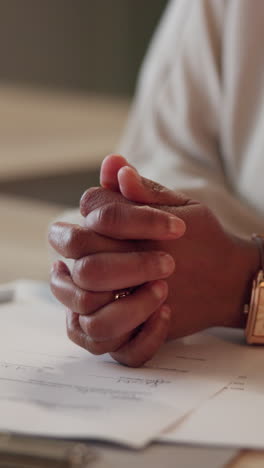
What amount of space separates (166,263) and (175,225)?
3 cm

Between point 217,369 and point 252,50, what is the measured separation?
0.54 metres

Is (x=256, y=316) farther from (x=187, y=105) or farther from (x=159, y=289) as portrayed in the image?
(x=187, y=105)

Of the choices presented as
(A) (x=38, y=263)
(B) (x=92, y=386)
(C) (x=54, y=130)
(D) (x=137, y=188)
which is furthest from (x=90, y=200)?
(C) (x=54, y=130)

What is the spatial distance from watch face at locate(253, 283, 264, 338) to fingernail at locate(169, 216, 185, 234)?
111 millimetres

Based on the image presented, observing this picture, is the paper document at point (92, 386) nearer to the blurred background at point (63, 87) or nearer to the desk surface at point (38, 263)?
the desk surface at point (38, 263)

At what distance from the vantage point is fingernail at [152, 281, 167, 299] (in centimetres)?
55

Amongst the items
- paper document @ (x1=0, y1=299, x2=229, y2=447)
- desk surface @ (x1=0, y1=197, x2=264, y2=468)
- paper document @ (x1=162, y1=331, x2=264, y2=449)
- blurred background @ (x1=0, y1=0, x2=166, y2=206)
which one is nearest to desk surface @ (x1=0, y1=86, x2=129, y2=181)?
blurred background @ (x1=0, y1=0, x2=166, y2=206)

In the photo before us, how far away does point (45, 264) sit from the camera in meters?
0.97

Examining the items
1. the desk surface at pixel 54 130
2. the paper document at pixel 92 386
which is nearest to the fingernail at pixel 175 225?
the paper document at pixel 92 386

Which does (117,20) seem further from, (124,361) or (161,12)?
(124,361)

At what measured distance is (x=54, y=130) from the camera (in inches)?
82.9

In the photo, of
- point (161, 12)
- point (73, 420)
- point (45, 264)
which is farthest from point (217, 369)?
point (161, 12)

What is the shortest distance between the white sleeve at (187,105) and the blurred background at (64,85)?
87 centimetres

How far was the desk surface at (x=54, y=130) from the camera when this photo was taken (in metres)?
1.92
